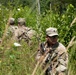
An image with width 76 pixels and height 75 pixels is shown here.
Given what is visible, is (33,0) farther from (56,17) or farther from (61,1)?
(61,1)

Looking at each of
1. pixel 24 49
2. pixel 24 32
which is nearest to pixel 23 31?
pixel 24 32

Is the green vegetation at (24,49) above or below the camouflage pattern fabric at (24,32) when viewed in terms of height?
above

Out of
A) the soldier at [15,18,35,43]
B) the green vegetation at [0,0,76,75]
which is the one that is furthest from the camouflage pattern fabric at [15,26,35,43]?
the green vegetation at [0,0,76,75]

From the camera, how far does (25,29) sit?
41.0ft

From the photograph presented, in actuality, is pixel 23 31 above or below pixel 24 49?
below

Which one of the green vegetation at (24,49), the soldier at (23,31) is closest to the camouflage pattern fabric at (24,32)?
the soldier at (23,31)

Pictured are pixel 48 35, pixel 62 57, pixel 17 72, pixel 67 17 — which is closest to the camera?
pixel 17 72

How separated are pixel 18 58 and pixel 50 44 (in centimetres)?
109

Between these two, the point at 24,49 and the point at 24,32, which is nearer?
the point at 24,49

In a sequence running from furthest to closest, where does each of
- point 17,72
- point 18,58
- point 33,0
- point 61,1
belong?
1. point 61,1
2. point 18,58
3. point 17,72
4. point 33,0

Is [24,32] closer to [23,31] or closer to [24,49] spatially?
[23,31]

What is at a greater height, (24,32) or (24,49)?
(24,49)

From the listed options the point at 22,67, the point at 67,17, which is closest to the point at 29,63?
the point at 22,67

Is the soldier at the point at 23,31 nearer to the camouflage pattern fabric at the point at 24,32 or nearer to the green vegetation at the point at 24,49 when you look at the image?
the camouflage pattern fabric at the point at 24,32
